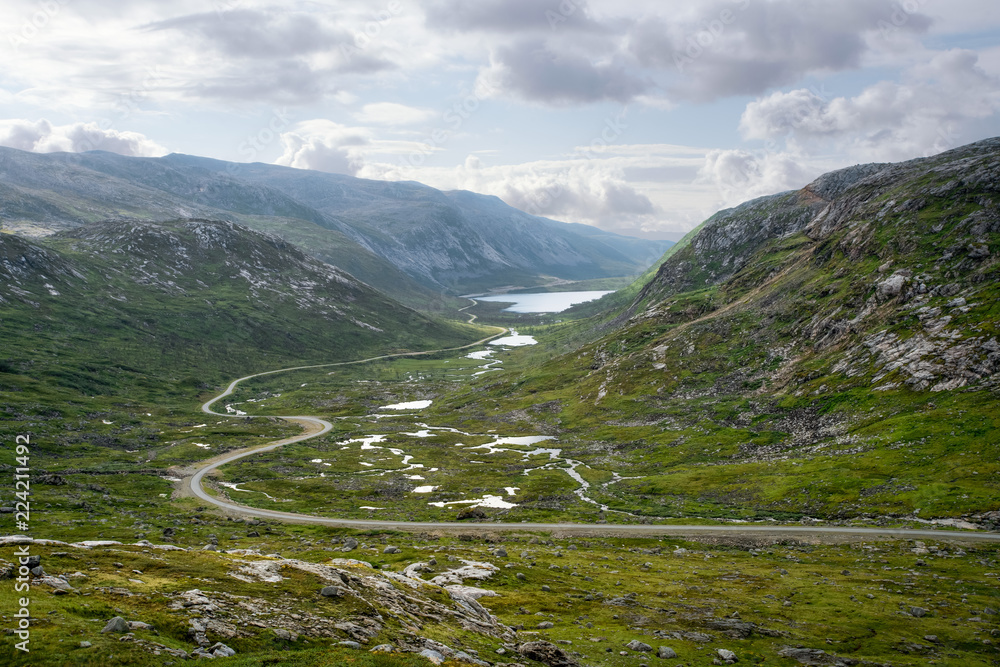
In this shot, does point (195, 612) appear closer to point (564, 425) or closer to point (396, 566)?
point (396, 566)

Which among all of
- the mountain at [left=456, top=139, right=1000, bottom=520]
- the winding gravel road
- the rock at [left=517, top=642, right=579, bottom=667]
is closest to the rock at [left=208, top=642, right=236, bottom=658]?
the rock at [left=517, top=642, right=579, bottom=667]

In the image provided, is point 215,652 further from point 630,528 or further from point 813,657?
point 630,528

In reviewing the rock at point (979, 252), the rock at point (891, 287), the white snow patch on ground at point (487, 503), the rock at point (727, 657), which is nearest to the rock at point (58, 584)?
the rock at point (727, 657)

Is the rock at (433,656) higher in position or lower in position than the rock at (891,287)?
lower

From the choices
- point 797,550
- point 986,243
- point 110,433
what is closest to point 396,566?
point 797,550

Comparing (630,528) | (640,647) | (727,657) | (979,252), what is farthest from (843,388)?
(640,647)

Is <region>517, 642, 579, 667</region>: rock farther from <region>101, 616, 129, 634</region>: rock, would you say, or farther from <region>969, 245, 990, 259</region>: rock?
<region>969, 245, 990, 259</region>: rock

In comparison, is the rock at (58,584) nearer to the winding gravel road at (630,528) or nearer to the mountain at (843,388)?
the winding gravel road at (630,528)
